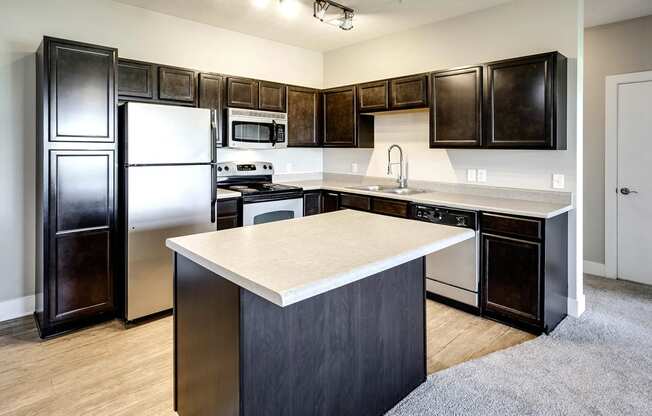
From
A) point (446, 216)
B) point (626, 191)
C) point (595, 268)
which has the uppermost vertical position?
point (626, 191)

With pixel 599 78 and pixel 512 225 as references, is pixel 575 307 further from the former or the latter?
pixel 599 78

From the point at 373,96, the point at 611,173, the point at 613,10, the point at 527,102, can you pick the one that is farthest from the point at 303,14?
the point at 611,173

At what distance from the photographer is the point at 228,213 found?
12.8ft

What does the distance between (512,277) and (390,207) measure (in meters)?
1.27

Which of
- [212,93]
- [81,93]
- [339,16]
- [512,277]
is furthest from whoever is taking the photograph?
[212,93]

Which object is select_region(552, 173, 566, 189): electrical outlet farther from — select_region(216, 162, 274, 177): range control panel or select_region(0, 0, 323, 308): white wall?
select_region(0, 0, 323, 308): white wall

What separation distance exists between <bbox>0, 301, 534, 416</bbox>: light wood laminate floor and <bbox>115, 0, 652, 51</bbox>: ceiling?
275cm

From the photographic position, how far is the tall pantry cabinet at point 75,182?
2.91 m

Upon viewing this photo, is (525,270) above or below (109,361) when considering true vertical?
above

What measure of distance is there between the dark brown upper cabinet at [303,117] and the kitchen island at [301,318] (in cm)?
271

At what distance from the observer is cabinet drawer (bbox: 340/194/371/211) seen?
4220 millimetres

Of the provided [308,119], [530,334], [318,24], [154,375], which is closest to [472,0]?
[318,24]

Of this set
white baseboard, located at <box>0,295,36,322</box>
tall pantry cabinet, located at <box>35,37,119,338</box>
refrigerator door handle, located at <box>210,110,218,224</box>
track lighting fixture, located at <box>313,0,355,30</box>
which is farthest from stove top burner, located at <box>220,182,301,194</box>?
white baseboard, located at <box>0,295,36,322</box>

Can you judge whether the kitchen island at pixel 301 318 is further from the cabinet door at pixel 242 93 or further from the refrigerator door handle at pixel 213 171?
the cabinet door at pixel 242 93
